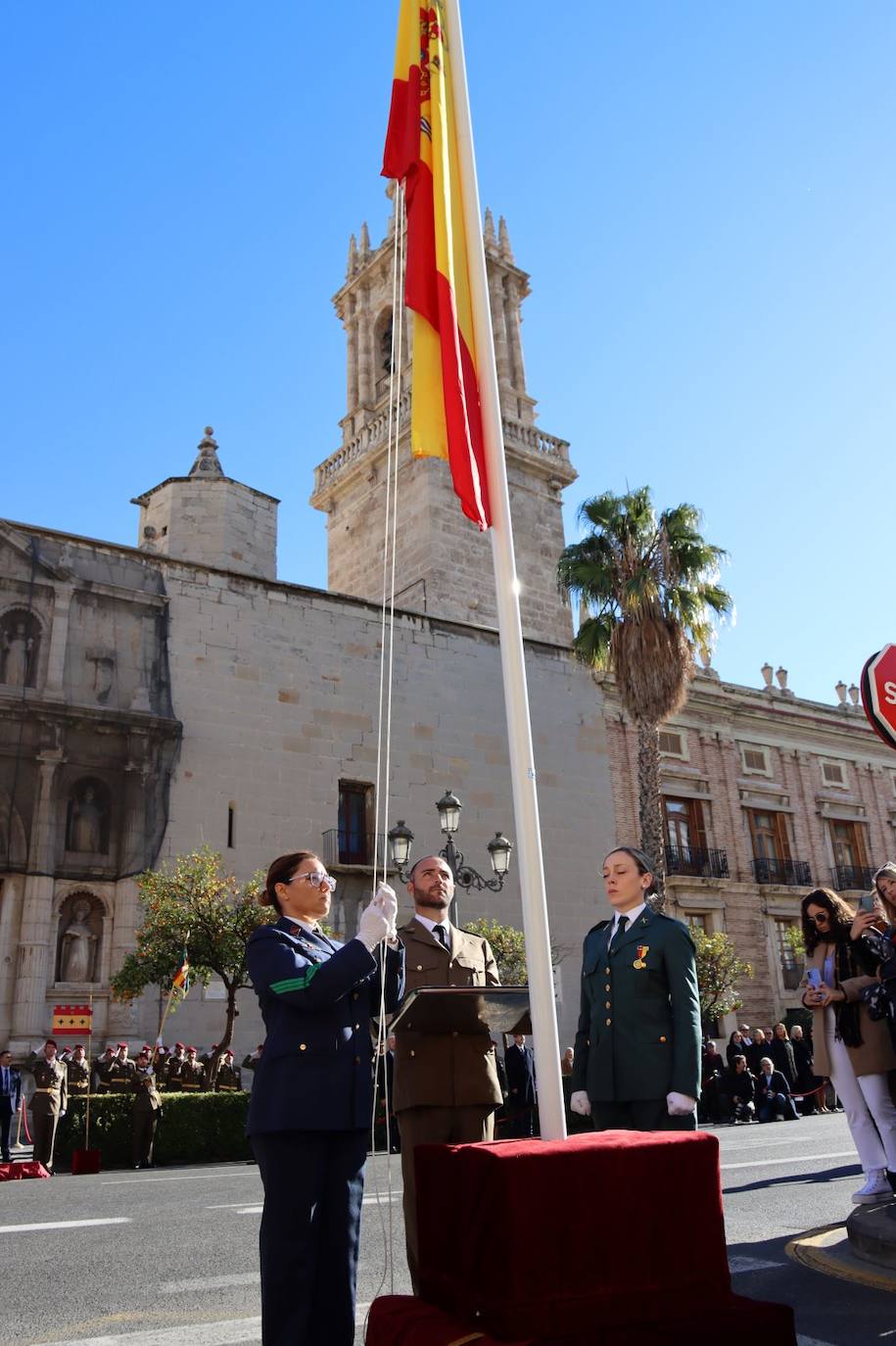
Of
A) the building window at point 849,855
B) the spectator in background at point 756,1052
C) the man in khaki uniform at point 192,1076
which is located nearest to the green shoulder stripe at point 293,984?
the man in khaki uniform at point 192,1076

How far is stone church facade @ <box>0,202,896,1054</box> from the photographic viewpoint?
66.1ft

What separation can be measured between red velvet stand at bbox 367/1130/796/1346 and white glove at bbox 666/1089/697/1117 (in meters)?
1.25

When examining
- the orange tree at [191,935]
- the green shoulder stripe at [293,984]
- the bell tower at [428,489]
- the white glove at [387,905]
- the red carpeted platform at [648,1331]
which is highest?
the bell tower at [428,489]

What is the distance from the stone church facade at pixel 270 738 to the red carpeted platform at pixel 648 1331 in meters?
18.1

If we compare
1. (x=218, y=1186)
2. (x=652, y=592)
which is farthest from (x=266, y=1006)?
(x=652, y=592)

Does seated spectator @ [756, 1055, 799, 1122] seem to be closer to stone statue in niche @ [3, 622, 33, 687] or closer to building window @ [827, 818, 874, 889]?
building window @ [827, 818, 874, 889]

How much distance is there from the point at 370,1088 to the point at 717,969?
22135 mm

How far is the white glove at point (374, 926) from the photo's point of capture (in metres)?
3.52

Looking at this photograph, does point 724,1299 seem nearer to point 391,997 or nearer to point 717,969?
point 391,997

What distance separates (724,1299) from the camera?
2.74m

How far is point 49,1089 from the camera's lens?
43.9ft

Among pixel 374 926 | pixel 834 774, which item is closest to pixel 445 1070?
pixel 374 926

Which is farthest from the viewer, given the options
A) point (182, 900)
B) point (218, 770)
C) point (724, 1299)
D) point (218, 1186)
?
point (218, 770)

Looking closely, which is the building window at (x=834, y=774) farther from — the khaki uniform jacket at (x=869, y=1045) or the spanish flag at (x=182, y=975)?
the khaki uniform jacket at (x=869, y=1045)
